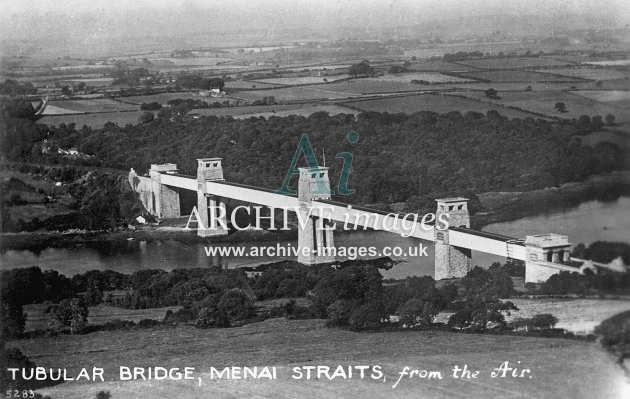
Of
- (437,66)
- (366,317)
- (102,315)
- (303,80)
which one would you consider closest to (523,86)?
(437,66)

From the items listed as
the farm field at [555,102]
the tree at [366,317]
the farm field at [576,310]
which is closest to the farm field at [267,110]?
the farm field at [555,102]

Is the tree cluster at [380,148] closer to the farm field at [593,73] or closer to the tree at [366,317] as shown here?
the farm field at [593,73]

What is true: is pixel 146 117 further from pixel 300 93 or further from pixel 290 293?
pixel 290 293

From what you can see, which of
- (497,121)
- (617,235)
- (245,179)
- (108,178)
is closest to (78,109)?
(108,178)

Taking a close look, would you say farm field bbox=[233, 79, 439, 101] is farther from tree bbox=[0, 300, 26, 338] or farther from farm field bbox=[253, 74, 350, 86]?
tree bbox=[0, 300, 26, 338]

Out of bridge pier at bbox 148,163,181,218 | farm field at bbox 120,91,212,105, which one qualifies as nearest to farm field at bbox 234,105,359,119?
farm field at bbox 120,91,212,105

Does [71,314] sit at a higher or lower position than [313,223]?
lower
